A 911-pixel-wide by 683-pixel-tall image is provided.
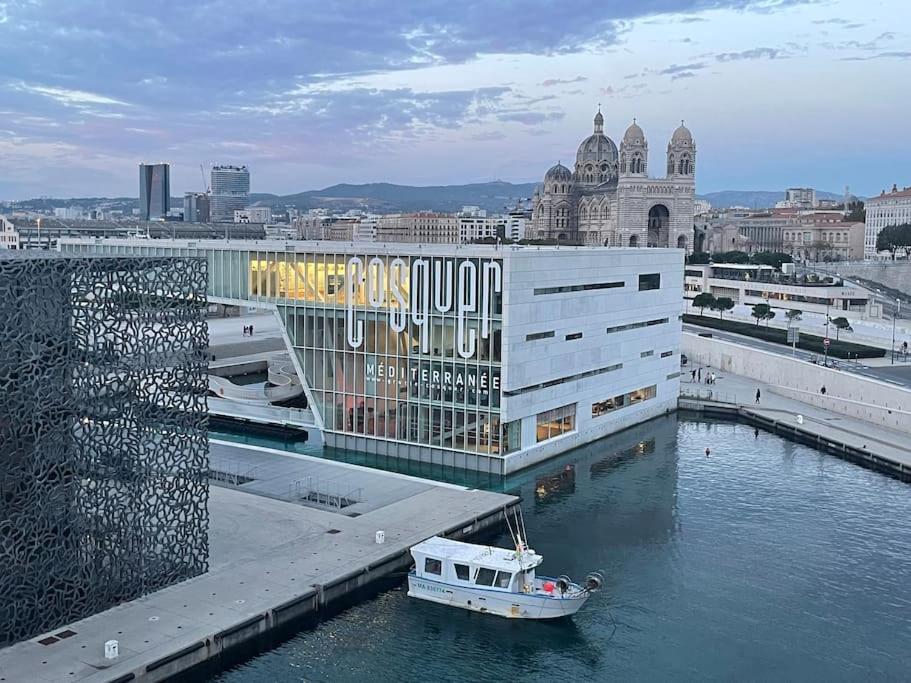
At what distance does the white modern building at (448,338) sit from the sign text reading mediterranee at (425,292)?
2.7 inches

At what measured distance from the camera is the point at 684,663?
1286 inches

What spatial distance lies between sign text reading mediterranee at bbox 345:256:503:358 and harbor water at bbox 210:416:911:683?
32.7 ft

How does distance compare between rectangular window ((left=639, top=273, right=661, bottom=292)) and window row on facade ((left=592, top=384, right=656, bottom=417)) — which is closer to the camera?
window row on facade ((left=592, top=384, right=656, bottom=417))

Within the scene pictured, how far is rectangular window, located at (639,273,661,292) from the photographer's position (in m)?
69.8

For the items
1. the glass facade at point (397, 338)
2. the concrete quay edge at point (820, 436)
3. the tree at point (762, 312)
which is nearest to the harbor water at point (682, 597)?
the concrete quay edge at point (820, 436)

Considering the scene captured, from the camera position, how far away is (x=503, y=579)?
121 ft

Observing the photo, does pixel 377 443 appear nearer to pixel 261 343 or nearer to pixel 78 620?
pixel 78 620

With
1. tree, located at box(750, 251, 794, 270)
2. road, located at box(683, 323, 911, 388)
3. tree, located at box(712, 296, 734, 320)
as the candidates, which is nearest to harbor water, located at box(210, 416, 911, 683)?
road, located at box(683, 323, 911, 388)

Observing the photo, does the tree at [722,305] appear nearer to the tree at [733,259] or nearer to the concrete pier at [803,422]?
the concrete pier at [803,422]

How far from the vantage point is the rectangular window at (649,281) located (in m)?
69.8

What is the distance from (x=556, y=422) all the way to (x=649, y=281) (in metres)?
16.5

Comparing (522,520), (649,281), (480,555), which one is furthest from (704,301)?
(480,555)

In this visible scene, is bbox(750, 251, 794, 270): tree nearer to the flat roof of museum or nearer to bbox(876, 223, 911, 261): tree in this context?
bbox(876, 223, 911, 261): tree

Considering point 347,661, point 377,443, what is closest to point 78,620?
point 347,661
